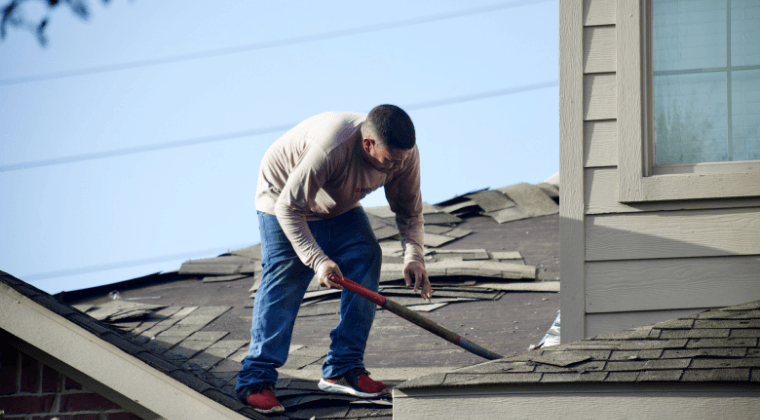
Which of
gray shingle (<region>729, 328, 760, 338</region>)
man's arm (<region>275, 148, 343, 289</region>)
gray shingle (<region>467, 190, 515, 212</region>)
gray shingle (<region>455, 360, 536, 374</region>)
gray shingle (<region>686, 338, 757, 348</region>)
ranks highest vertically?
man's arm (<region>275, 148, 343, 289</region>)

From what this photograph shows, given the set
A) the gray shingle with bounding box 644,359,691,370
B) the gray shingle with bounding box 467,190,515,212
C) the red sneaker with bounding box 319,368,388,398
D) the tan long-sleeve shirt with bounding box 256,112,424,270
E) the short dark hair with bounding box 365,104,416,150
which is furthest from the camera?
the gray shingle with bounding box 467,190,515,212

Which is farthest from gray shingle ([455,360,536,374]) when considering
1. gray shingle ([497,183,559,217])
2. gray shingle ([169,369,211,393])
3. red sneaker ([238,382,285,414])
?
gray shingle ([497,183,559,217])

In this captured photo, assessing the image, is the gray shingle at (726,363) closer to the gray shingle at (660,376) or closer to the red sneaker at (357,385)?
the gray shingle at (660,376)

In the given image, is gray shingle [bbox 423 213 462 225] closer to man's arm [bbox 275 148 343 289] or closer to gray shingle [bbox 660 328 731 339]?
man's arm [bbox 275 148 343 289]

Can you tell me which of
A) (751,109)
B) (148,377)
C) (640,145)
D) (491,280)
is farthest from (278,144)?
(491,280)

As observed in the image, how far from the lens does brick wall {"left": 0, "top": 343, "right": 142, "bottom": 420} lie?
9.96ft

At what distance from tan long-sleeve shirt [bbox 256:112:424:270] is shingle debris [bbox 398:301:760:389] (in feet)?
Result: 3.32

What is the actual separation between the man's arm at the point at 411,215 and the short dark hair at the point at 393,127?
295 mm

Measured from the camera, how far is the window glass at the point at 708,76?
2.70 metres

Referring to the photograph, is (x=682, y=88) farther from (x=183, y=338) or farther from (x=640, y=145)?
(x=183, y=338)

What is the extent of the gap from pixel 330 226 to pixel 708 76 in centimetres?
187

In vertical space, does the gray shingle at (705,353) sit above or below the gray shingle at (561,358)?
above

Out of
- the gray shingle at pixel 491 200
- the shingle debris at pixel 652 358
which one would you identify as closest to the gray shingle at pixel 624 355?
the shingle debris at pixel 652 358

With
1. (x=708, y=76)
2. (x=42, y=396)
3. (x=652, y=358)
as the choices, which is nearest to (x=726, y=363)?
(x=652, y=358)
